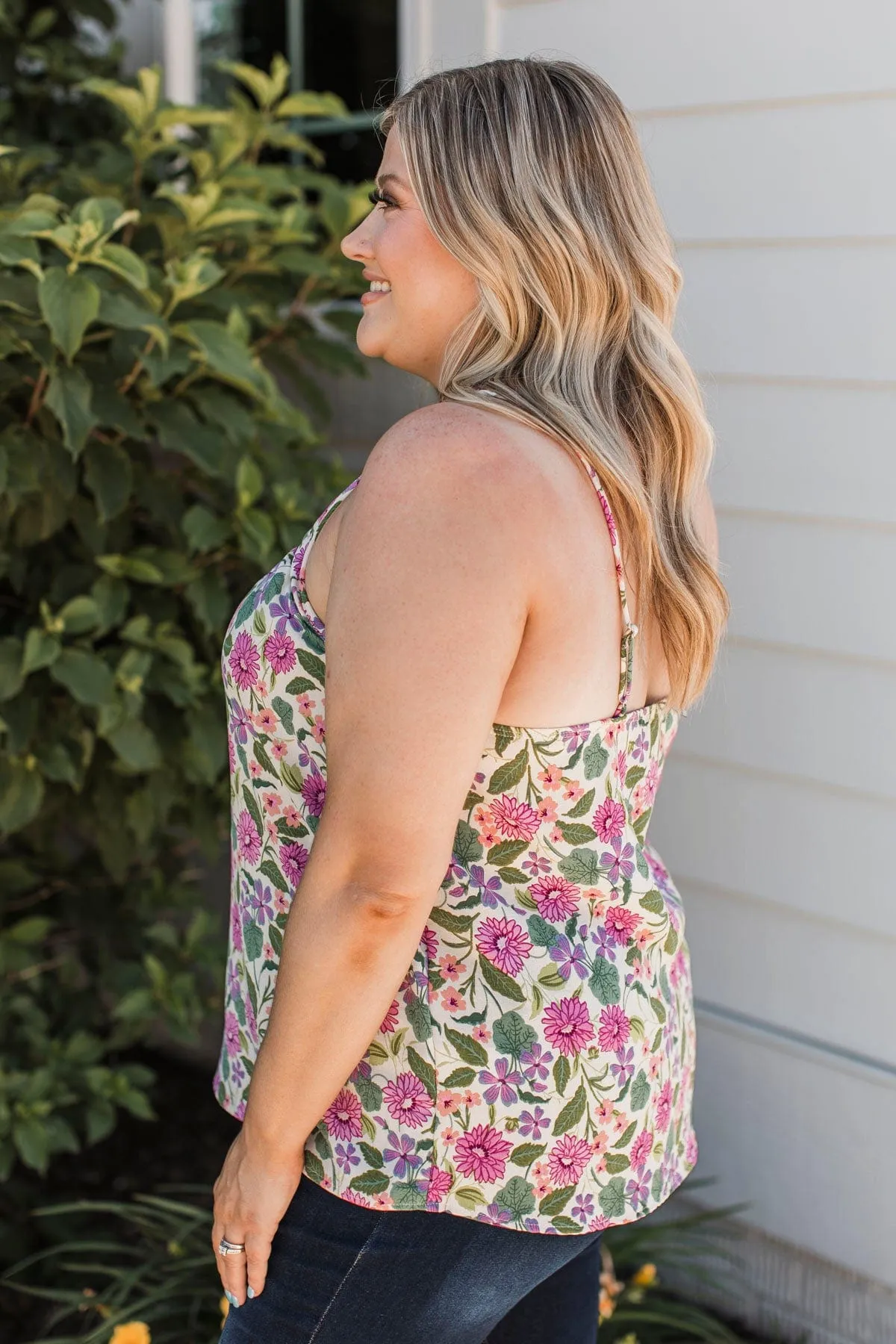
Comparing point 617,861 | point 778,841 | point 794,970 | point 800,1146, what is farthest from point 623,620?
point 800,1146

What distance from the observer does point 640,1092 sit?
1.36m

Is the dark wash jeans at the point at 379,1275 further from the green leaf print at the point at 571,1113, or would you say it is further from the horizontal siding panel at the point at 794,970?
the horizontal siding panel at the point at 794,970

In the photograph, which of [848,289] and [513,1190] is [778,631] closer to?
[848,289]

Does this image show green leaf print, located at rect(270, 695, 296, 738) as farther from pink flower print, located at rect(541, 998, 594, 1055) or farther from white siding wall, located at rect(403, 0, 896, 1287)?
white siding wall, located at rect(403, 0, 896, 1287)

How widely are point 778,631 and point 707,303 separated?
0.56 metres

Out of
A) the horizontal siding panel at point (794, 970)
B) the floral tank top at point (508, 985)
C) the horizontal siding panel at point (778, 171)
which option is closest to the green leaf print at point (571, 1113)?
the floral tank top at point (508, 985)

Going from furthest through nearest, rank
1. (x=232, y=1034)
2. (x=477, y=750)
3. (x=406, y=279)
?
1. (x=232, y=1034)
2. (x=406, y=279)
3. (x=477, y=750)

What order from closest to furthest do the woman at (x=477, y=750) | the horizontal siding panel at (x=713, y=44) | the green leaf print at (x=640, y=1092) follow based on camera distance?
the woman at (x=477, y=750), the green leaf print at (x=640, y=1092), the horizontal siding panel at (x=713, y=44)

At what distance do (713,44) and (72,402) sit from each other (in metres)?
1.16

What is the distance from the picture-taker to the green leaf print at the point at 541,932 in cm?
→ 128

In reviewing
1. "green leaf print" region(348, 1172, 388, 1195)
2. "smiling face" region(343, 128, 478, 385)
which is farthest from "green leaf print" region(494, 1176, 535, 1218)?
"smiling face" region(343, 128, 478, 385)

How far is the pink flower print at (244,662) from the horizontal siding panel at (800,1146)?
1372 millimetres

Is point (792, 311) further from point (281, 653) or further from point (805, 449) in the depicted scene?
point (281, 653)

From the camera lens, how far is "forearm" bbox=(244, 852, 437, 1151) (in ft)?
3.81
